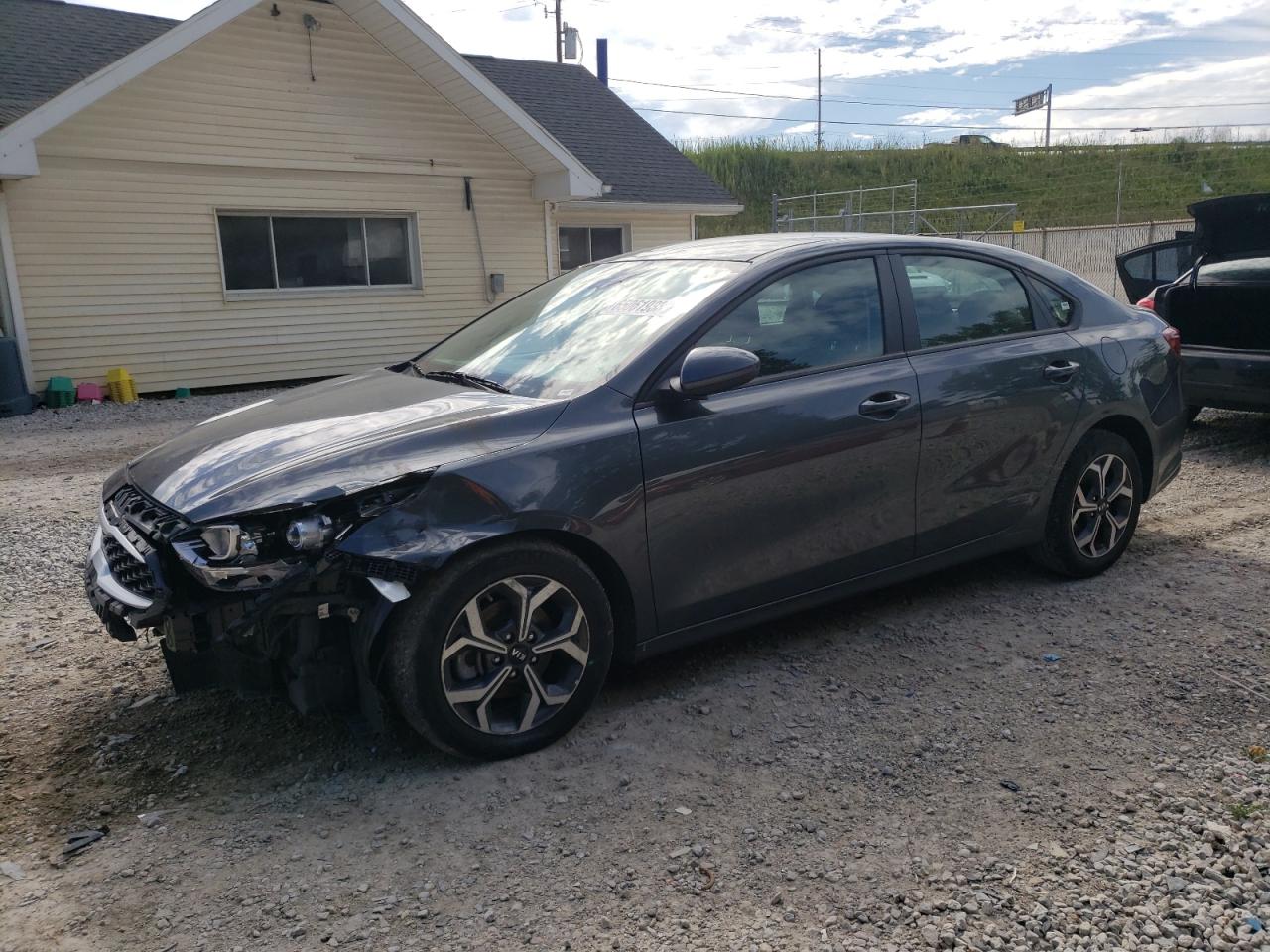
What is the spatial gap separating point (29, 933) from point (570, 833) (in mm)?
1412

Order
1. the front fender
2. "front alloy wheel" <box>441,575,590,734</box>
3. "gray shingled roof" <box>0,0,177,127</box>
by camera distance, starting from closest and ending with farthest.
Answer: the front fender
"front alloy wheel" <box>441,575,590,734</box>
"gray shingled roof" <box>0,0,177,127</box>

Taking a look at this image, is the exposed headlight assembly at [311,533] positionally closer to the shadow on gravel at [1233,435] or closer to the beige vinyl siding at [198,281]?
the shadow on gravel at [1233,435]

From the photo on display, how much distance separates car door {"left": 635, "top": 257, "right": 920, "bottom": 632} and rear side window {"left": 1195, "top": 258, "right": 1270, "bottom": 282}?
462cm

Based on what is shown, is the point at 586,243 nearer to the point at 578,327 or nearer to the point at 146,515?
the point at 578,327

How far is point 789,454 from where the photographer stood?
3.78 meters

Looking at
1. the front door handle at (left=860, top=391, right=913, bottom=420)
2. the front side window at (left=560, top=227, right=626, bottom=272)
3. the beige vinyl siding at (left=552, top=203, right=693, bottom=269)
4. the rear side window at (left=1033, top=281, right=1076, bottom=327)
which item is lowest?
the front door handle at (left=860, top=391, right=913, bottom=420)

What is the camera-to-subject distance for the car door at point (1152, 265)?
9.25 m

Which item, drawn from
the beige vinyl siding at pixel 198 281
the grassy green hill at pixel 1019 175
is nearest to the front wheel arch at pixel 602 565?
the beige vinyl siding at pixel 198 281

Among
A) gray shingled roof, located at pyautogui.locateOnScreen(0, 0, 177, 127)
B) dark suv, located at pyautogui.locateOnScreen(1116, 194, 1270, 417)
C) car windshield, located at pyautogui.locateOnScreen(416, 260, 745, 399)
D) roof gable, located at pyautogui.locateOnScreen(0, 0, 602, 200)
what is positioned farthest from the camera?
gray shingled roof, located at pyautogui.locateOnScreen(0, 0, 177, 127)

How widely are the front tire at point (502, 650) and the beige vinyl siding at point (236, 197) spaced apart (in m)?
10.9

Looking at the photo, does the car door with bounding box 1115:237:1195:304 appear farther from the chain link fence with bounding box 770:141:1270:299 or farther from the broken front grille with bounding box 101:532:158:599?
the chain link fence with bounding box 770:141:1270:299

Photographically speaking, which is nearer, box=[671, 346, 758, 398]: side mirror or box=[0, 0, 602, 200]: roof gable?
box=[671, 346, 758, 398]: side mirror

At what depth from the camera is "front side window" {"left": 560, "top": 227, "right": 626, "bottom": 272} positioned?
1720 centimetres

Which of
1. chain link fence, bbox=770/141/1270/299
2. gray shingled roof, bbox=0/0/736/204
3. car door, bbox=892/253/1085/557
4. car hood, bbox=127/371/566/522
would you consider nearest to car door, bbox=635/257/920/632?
car door, bbox=892/253/1085/557
